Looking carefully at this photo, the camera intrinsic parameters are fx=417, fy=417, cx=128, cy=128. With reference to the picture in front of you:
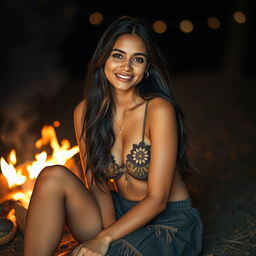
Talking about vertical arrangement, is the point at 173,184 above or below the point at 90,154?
below

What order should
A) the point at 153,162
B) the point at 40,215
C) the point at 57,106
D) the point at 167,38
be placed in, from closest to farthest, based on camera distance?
the point at 40,215, the point at 153,162, the point at 57,106, the point at 167,38

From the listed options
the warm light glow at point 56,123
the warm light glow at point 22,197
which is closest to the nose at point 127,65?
the warm light glow at point 22,197

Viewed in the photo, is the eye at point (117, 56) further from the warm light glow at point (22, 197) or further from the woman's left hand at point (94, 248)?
the warm light glow at point (22, 197)

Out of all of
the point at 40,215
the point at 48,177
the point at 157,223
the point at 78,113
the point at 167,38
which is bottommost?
the point at 157,223

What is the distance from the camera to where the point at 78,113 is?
2924 mm

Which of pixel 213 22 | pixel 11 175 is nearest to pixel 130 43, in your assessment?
pixel 11 175

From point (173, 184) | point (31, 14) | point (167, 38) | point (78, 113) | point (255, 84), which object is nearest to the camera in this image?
point (173, 184)

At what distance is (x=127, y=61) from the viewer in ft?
8.55

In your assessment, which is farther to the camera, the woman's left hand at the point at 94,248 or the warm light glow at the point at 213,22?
the warm light glow at the point at 213,22

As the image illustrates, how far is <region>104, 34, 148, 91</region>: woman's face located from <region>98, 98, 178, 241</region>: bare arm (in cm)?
30

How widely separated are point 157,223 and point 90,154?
0.64 m

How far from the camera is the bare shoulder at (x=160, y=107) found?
2.49m

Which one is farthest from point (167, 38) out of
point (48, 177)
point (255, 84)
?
point (48, 177)

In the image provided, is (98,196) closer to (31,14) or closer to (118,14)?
(31,14)
